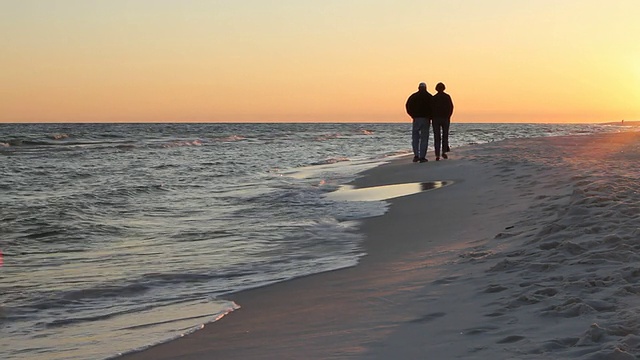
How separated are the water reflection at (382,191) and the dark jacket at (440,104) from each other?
4.08 meters

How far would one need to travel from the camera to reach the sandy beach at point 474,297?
3.62 meters

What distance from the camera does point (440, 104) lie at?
55.0 ft

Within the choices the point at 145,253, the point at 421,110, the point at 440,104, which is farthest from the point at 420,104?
the point at 145,253

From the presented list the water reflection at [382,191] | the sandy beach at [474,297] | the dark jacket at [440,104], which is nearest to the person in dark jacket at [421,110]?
the dark jacket at [440,104]

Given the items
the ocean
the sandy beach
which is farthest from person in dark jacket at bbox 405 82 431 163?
the sandy beach

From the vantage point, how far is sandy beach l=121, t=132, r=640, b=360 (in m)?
3.62

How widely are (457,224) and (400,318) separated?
375cm

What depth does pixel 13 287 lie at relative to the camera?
626 centimetres

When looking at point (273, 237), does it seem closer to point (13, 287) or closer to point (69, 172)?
point (13, 287)

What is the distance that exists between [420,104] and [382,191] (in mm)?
4753

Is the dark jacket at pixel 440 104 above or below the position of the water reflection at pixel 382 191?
above

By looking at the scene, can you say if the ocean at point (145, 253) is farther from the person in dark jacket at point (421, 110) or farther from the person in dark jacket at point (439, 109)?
the person in dark jacket at point (439, 109)

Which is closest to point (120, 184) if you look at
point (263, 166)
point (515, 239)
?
point (263, 166)

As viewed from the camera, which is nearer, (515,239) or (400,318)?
(400,318)
